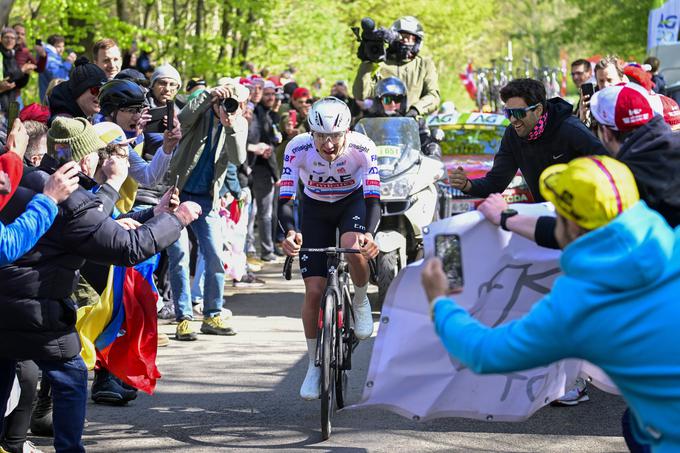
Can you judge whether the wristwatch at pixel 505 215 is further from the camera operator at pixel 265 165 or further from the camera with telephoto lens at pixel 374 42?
the camera operator at pixel 265 165

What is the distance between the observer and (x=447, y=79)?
55.6m

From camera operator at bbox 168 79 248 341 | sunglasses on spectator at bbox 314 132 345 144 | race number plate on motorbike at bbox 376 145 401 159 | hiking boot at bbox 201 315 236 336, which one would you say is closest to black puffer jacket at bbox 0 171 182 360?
sunglasses on spectator at bbox 314 132 345 144

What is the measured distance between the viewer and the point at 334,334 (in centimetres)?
783

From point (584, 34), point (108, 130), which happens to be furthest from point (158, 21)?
point (584, 34)

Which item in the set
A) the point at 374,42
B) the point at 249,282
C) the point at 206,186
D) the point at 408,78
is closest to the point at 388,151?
the point at 206,186

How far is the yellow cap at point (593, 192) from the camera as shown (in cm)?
394

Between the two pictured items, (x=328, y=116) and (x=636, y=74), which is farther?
(x=636, y=74)

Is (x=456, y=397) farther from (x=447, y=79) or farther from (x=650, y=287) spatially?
(x=447, y=79)

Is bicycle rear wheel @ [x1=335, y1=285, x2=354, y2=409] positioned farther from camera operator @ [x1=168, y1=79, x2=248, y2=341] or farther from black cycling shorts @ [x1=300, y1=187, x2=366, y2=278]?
camera operator @ [x1=168, y1=79, x2=248, y2=341]

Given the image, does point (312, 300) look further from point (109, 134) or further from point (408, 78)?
point (408, 78)

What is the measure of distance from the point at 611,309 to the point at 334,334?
13.4 ft

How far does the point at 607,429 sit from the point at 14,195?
3.95m

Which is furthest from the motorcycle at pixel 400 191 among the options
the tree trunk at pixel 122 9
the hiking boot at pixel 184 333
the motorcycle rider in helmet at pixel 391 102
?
the tree trunk at pixel 122 9

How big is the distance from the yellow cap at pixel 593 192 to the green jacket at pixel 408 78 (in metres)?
10.9
